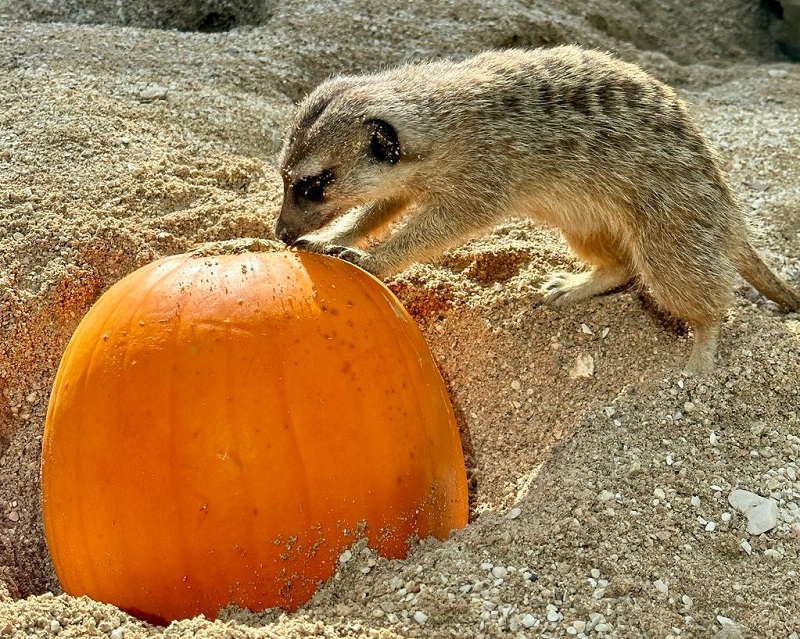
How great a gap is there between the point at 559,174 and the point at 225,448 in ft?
5.12

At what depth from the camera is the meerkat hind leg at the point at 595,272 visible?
3.01 meters

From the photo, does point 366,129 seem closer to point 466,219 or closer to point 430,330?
point 466,219

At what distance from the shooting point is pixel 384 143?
8.29 ft

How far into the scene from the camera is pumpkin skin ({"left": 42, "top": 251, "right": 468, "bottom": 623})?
1792mm

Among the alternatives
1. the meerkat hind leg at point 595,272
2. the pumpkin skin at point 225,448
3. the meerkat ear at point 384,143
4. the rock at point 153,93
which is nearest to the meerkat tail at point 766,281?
the meerkat hind leg at point 595,272

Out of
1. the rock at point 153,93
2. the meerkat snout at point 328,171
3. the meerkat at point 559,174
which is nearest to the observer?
the meerkat snout at point 328,171

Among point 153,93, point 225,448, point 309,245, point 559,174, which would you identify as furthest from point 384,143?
point 153,93

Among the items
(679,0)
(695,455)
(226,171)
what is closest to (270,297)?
(695,455)

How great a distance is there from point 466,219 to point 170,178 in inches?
43.8

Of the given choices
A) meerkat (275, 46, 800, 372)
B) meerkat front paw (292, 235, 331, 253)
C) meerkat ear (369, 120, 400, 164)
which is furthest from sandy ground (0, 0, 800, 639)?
meerkat ear (369, 120, 400, 164)

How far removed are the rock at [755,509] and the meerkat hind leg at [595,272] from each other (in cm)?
102

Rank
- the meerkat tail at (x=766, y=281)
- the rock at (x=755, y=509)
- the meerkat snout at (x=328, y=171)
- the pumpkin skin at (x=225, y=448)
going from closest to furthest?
1. the pumpkin skin at (x=225, y=448)
2. the rock at (x=755, y=509)
3. the meerkat snout at (x=328, y=171)
4. the meerkat tail at (x=766, y=281)

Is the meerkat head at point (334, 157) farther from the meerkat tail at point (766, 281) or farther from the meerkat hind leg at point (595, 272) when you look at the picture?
the meerkat tail at point (766, 281)

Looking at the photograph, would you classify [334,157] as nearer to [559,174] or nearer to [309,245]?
[309,245]
